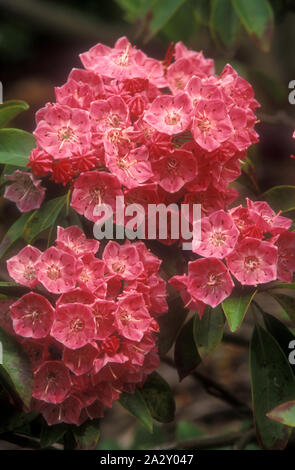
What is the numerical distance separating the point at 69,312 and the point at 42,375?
0.53 feet

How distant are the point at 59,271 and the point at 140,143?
0.31 meters

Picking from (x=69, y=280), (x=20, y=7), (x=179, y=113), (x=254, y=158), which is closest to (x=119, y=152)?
(x=179, y=113)

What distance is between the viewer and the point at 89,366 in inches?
45.3

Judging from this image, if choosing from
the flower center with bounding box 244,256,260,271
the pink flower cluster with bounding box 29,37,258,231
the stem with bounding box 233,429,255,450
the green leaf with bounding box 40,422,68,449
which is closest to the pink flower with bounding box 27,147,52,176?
the pink flower cluster with bounding box 29,37,258,231

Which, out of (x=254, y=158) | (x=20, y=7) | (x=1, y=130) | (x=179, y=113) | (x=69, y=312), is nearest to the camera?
(x=69, y=312)

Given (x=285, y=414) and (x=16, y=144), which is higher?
(x=16, y=144)

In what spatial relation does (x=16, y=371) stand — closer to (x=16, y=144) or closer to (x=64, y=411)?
(x=64, y=411)

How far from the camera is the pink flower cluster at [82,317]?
1.13 m

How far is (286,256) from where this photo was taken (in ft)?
4.00

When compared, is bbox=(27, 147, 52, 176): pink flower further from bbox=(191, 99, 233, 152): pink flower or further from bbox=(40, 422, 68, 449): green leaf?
bbox=(40, 422, 68, 449): green leaf

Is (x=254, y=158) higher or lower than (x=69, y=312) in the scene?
higher

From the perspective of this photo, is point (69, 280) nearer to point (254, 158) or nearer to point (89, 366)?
point (89, 366)

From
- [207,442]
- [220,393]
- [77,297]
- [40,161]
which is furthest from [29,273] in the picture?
[220,393]

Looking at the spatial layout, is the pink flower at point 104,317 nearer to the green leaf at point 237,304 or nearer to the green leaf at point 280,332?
the green leaf at point 237,304
